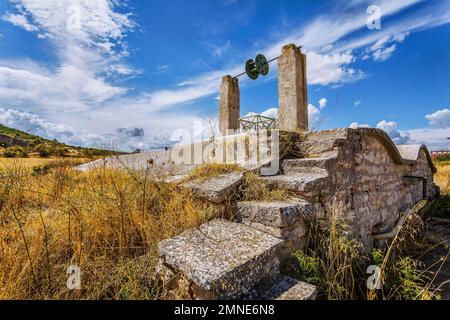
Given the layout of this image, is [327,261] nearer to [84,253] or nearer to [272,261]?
[272,261]

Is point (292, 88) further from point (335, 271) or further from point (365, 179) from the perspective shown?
point (335, 271)

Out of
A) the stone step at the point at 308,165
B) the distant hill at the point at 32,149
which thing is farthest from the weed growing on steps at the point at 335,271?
the distant hill at the point at 32,149

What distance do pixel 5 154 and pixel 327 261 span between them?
3.79 meters

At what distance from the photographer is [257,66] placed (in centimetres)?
749

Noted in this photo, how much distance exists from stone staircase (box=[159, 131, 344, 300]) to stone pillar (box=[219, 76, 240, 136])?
4843 mm

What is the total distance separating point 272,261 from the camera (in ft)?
5.57

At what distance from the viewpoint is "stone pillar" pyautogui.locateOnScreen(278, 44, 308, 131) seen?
21.0ft

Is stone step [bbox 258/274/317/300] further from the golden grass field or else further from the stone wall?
the stone wall

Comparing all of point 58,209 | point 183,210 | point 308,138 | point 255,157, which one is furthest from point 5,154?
point 308,138

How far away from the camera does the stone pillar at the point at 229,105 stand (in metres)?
7.29

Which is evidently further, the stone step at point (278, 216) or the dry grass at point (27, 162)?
the dry grass at point (27, 162)

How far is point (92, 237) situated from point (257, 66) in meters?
6.91

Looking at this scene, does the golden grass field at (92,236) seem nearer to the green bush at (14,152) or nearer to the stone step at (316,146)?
the green bush at (14,152)

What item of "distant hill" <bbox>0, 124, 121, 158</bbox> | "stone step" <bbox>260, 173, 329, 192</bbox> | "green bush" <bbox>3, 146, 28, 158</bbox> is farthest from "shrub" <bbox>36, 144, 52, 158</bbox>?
"stone step" <bbox>260, 173, 329, 192</bbox>
